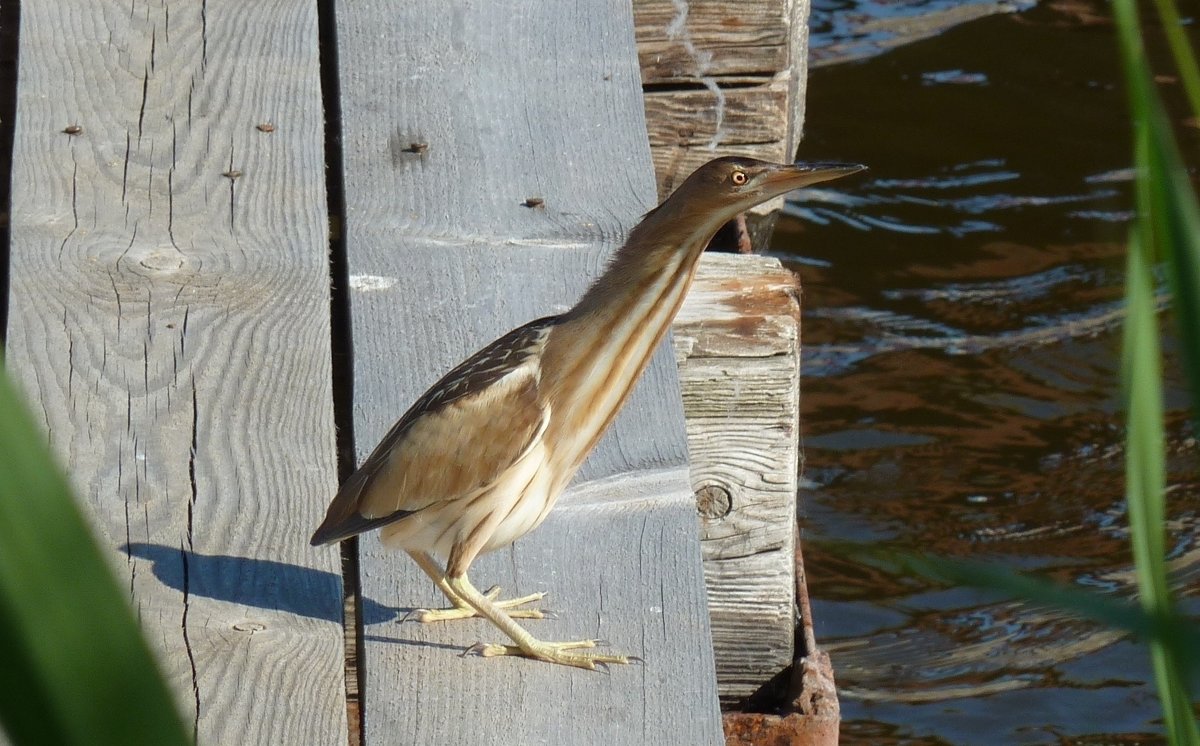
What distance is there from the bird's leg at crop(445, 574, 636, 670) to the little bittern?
0.10 meters

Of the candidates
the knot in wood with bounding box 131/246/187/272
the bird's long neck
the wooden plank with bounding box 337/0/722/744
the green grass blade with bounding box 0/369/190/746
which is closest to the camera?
the green grass blade with bounding box 0/369/190/746

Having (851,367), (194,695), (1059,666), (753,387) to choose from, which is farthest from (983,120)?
(194,695)

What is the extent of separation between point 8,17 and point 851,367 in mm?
4583

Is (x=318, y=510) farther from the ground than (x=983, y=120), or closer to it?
farther from the ground

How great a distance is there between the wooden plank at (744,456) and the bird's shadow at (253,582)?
1012 millimetres

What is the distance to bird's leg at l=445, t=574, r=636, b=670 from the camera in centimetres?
247

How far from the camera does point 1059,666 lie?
5.92 m

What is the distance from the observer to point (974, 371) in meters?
7.55

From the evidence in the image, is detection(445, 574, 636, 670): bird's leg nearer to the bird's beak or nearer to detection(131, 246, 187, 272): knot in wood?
the bird's beak

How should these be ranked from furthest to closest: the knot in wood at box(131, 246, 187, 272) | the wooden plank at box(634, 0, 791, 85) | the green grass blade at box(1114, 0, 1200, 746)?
the wooden plank at box(634, 0, 791, 85), the knot in wood at box(131, 246, 187, 272), the green grass blade at box(1114, 0, 1200, 746)

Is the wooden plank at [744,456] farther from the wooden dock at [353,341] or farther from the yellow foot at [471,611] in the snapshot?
the yellow foot at [471,611]

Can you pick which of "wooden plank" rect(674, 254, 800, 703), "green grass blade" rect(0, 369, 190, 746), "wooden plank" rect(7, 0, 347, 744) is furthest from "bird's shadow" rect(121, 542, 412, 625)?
"green grass blade" rect(0, 369, 190, 746)

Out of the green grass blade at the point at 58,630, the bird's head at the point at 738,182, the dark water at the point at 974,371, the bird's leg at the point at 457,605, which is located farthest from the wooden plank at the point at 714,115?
the green grass blade at the point at 58,630

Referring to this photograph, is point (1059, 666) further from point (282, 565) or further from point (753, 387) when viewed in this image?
point (282, 565)
